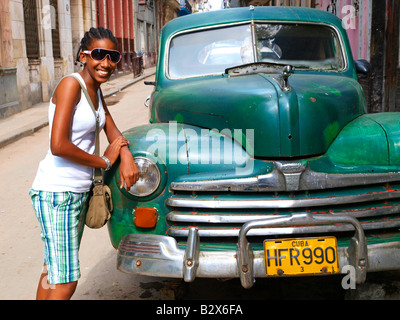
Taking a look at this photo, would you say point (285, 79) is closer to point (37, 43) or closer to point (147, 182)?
point (147, 182)

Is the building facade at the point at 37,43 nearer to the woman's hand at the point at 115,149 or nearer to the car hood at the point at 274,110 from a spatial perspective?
the car hood at the point at 274,110

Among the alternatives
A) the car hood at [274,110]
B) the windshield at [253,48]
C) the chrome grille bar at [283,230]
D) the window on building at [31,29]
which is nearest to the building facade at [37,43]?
the window on building at [31,29]

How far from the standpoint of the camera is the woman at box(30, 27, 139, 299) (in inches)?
93.3

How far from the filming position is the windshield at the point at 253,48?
3.88 metres

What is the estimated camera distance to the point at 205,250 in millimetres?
2553

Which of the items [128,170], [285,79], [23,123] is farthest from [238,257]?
[23,123]

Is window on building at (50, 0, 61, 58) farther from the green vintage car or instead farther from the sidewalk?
the green vintage car

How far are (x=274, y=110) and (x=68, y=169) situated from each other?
3.60 ft

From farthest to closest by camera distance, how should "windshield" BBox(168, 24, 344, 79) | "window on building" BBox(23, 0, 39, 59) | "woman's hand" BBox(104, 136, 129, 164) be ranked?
1. "window on building" BBox(23, 0, 39, 59)
2. "windshield" BBox(168, 24, 344, 79)
3. "woman's hand" BBox(104, 136, 129, 164)

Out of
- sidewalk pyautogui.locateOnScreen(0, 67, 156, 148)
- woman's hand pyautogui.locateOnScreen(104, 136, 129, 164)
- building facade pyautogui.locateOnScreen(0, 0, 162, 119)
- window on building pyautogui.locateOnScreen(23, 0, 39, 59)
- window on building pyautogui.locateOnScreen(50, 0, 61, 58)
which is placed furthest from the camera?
window on building pyautogui.locateOnScreen(50, 0, 61, 58)

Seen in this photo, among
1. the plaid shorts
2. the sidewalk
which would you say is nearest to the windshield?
the plaid shorts

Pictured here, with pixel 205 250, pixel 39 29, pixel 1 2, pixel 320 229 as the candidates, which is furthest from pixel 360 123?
pixel 39 29

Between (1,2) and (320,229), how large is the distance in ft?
37.0

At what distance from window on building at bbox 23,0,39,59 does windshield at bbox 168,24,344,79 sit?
35.5 feet
